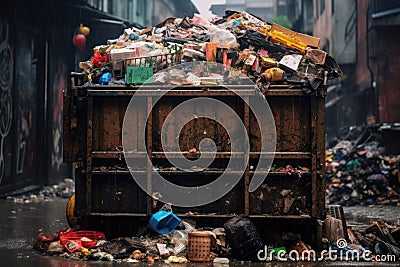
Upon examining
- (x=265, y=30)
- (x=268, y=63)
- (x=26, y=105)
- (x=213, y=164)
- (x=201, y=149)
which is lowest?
(x=213, y=164)

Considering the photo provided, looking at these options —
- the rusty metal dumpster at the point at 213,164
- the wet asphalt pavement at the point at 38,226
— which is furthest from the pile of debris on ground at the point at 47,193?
the rusty metal dumpster at the point at 213,164

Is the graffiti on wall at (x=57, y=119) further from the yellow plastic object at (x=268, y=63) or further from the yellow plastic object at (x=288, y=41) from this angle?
the yellow plastic object at (x=268, y=63)

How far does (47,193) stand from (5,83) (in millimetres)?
2959

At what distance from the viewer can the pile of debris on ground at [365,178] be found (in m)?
14.3

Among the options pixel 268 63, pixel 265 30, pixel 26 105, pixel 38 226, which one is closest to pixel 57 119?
pixel 26 105

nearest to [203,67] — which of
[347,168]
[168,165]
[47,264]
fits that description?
[168,165]

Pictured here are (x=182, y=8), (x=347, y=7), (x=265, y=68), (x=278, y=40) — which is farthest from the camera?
(x=182, y=8)

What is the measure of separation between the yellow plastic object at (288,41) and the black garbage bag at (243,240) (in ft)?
8.51

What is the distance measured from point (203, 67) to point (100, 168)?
185 centimetres

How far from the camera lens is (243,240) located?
729 cm

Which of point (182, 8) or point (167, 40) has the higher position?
point (182, 8)

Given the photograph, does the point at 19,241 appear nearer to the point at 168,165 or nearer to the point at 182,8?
the point at 168,165

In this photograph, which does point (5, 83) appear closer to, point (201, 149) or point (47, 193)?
point (47, 193)

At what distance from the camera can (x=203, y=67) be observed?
837cm
